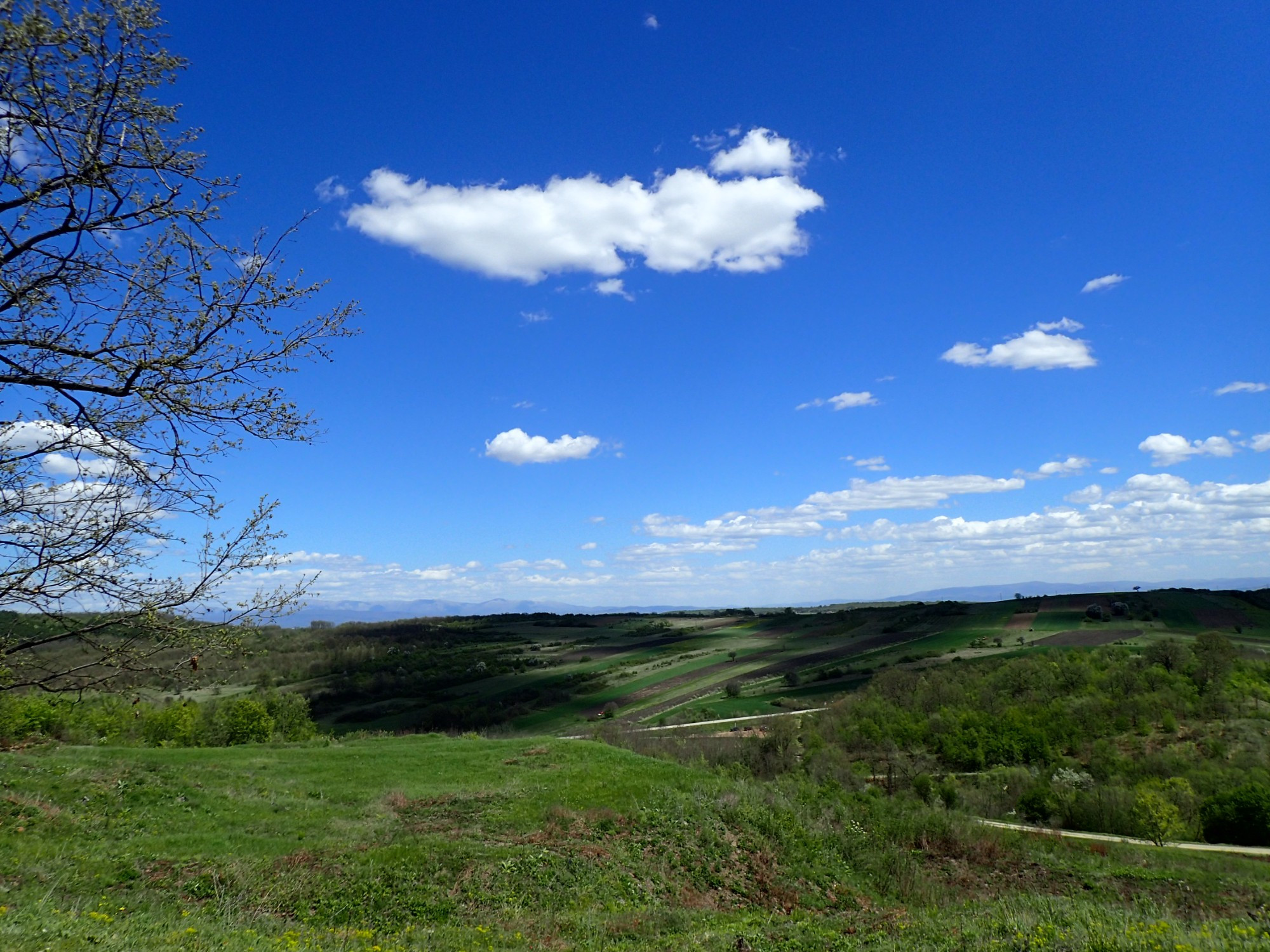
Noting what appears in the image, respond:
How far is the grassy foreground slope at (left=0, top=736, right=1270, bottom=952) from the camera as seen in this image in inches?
502

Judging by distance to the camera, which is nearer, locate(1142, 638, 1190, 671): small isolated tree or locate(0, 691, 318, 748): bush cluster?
locate(0, 691, 318, 748): bush cluster

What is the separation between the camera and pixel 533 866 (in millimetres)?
19391

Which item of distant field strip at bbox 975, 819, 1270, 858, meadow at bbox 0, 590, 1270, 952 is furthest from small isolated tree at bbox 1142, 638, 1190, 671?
distant field strip at bbox 975, 819, 1270, 858

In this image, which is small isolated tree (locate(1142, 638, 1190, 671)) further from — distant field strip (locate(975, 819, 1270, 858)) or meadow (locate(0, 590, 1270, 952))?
distant field strip (locate(975, 819, 1270, 858))

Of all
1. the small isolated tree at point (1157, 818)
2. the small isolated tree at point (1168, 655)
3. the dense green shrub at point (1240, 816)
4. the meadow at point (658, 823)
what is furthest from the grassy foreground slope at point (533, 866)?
the small isolated tree at point (1168, 655)

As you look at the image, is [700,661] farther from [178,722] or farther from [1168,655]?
[178,722]

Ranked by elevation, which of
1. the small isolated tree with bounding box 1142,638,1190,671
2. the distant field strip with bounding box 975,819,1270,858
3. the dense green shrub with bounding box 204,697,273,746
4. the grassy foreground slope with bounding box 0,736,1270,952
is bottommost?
the distant field strip with bounding box 975,819,1270,858

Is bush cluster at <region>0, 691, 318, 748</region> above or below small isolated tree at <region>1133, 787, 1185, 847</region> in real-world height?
above

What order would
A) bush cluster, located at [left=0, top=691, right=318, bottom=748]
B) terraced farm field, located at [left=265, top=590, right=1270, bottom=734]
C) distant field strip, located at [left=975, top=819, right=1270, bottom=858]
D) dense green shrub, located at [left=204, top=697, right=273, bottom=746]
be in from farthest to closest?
terraced farm field, located at [left=265, top=590, right=1270, bottom=734] → dense green shrub, located at [left=204, top=697, right=273, bottom=746] → bush cluster, located at [left=0, top=691, right=318, bottom=748] → distant field strip, located at [left=975, top=819, right=1270, bottom=858]

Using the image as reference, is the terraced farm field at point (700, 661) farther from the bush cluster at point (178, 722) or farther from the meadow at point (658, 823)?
the bush cluster at point (178, 722)

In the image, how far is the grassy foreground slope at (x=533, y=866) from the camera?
41.8 ft

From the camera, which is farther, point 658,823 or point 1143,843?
point 1143,843

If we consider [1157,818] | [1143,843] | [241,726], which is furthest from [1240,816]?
[241,726]

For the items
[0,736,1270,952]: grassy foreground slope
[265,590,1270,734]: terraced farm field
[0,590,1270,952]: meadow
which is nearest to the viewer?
[0,736,1270,952]: grassy foreground slope
